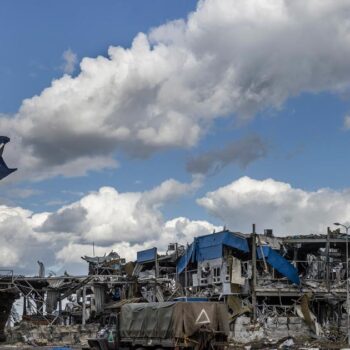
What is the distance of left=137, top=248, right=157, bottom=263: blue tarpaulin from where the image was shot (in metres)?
62.6

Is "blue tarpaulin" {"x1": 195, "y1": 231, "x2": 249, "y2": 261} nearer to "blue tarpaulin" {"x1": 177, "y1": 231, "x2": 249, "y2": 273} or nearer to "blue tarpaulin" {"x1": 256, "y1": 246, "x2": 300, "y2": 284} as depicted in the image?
"blue tarpaulin" {"x1": 177, "y1": 231, "x2": 249, "y2": 273}

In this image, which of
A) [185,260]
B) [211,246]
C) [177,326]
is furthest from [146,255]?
[177,326]

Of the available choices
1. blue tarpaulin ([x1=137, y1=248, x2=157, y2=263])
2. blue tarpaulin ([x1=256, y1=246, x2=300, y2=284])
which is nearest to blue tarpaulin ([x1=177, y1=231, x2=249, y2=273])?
blue tarpaulin ([x1=256, y1=246, x2=300, y2=284])

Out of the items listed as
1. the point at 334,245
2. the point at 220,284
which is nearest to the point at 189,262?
the point at 220,284

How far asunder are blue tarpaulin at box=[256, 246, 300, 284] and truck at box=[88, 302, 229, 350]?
24269 millimetres

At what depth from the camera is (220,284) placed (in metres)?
54.2

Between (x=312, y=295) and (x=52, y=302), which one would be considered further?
(x=52, y=302)

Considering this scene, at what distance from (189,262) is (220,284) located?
4.94 m

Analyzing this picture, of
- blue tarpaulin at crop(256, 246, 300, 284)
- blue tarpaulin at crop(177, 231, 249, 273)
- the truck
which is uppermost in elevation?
blue tarpaulin at crop(177, 231, 249, 273)

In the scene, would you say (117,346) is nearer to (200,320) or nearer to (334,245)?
(200,320)

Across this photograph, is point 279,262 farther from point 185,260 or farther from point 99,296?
point 99,296

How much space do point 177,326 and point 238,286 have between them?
26.8 m

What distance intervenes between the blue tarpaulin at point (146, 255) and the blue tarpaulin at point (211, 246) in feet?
11.3

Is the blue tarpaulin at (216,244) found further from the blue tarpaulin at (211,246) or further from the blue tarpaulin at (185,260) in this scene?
the blue tarpaulin at (185,260)
